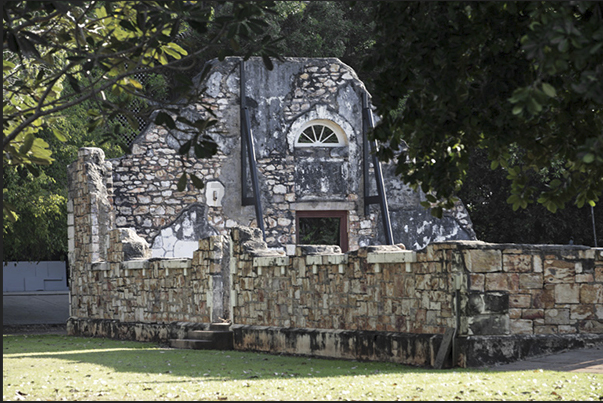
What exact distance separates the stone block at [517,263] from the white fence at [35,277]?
27.3 meters

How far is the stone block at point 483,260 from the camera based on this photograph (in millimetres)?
10977

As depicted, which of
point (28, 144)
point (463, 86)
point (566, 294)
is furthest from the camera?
point (566, 294)

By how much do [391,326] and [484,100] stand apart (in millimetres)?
5822

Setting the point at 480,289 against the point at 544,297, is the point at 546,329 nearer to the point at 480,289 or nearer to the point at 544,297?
the point at 544,297

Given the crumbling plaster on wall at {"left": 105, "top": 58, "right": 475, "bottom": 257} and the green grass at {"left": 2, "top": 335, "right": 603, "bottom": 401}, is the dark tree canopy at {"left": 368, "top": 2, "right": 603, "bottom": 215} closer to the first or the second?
the green grass at {"left": 2, "top": 335, "right": 603, "bottom": 401}

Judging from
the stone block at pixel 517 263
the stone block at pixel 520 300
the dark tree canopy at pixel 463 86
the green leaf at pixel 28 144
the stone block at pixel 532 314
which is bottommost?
the stone block at pixel 532 314

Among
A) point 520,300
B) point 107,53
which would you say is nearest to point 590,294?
point 520,300

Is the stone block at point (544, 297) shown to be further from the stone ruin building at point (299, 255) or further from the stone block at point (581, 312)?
the stone block at point (581, 312)

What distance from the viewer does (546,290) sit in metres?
11.2

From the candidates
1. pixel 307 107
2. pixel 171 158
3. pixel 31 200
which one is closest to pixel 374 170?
pixel 307 107

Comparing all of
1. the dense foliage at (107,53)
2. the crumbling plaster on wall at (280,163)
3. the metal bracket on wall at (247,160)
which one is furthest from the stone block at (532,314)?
the crumbling plaster on wall at (280,163)

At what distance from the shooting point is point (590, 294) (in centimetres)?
1127

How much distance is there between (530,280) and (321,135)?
444 inches

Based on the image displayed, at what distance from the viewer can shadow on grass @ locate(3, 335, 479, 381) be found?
1063cm
